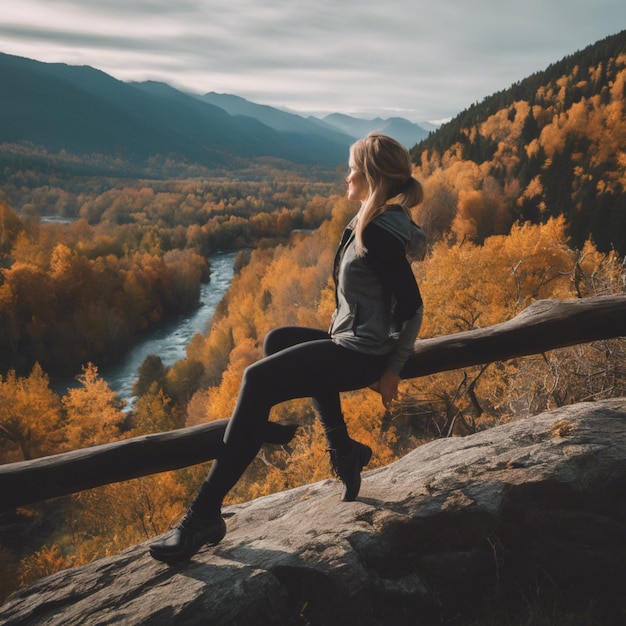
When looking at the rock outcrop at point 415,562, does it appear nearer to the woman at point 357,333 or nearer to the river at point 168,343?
the woman at point 357,333

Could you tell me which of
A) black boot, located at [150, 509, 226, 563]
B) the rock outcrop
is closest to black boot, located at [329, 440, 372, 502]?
the rock outcrop

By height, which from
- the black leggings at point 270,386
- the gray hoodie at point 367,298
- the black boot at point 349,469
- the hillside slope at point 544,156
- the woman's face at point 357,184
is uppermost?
the hillside slope at point 544,156

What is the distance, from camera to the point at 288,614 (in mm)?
2738

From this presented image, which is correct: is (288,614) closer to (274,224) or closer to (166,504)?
(166,504)

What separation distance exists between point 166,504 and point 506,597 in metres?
27.4

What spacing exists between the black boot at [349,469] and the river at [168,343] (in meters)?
40.9

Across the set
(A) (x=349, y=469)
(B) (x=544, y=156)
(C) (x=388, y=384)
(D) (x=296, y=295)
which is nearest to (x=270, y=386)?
(C) (x=388, y=384)

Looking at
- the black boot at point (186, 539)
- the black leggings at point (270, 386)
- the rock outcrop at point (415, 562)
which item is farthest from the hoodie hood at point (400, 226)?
the black boot at point (186, 539)

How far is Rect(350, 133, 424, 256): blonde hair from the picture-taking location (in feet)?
9.59

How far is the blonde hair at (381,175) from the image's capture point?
292 centimetres

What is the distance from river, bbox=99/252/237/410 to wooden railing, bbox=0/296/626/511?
1604 inches

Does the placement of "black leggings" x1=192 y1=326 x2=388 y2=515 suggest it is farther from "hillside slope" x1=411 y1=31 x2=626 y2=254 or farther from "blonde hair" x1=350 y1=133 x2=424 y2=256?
"hillside slope" x1=411 y1=31 x2=626 y2=254

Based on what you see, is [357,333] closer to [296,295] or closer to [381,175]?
[381,175]

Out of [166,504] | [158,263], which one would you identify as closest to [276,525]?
[166,504]
